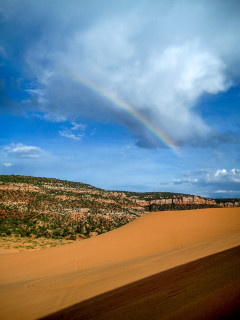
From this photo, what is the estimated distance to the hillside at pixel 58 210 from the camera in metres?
30.9

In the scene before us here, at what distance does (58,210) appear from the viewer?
44.9m

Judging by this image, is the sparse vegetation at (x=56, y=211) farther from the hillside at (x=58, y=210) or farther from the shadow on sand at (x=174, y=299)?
the shadow on sand at (x=174, y=299)

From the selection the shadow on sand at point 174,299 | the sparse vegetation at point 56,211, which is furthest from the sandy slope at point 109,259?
the sparse vegetation at point 56,211

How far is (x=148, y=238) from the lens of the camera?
12758 mm

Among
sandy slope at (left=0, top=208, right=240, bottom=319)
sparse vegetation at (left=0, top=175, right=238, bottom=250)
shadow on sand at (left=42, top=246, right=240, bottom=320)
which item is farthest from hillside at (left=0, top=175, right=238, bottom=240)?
shadow on sand at (left=42, top=246, right=240, bottom=320)

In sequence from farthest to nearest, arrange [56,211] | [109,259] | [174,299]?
[56,211] < [109,259] < [174,299]

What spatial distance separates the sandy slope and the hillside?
54.8 feet

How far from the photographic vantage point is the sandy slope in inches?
203

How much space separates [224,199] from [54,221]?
72226 millimetres

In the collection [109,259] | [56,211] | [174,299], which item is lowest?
[56,211]

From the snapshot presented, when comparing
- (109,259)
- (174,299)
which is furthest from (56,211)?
(174,299)

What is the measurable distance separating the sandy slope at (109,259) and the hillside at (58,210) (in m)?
16.7

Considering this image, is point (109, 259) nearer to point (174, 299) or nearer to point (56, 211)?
point (174, 299)

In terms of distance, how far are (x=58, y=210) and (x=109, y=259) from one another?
37.1 metres
